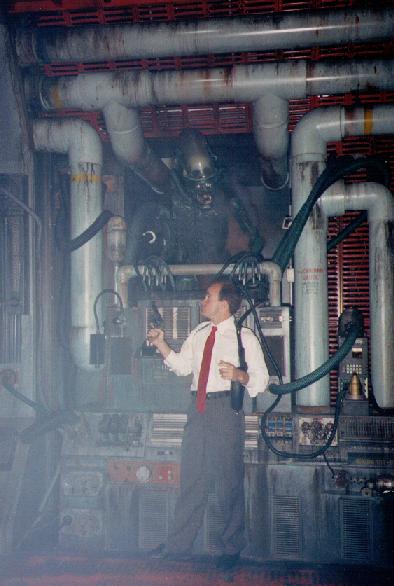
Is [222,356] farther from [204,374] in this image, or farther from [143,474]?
[143,474]

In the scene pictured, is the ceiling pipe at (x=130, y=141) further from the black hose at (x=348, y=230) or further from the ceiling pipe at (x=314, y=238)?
the black hose at (x=348, y=230)

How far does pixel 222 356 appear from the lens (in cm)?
451

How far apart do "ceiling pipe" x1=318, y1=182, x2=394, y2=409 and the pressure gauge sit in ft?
8.64

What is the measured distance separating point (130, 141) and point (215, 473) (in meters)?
3.68

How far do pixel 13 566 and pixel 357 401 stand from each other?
3.82 m

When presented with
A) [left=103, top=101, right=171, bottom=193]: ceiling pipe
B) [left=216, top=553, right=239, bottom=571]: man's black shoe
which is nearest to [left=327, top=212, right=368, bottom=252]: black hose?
[left=103, top=101, right=171, bottom=193]: ceiling pipe

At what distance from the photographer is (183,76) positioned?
5.04 metres

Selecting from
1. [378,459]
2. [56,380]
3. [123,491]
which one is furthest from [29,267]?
[378,459]

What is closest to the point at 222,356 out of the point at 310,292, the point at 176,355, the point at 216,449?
the point at 176,355

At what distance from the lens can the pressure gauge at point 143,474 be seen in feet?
16.8

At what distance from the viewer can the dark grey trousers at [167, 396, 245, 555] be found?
432 centimetres

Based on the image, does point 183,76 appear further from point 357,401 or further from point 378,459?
point 378,459

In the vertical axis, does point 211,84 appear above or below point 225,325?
above

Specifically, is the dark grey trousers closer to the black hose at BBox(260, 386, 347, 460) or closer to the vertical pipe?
the black hose at BBox(260, 386, 347, 460)
